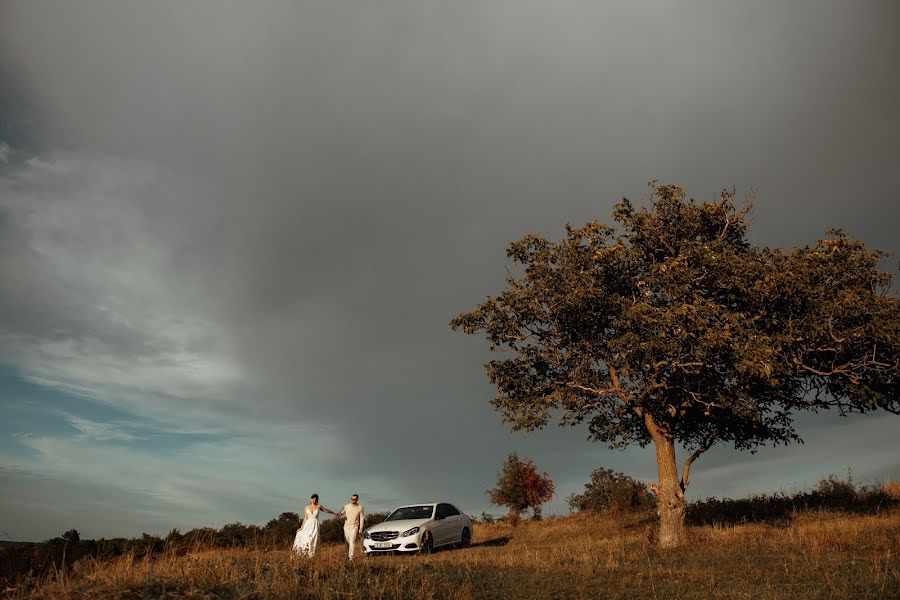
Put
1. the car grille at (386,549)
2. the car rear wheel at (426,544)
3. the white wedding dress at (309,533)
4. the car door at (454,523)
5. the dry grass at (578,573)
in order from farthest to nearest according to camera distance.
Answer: the car door at (454,523)
the car rear wheel at (426,544)
the car grille at (386,549)
the white wedding dress at (309,533)
the dry grass at (578,573)

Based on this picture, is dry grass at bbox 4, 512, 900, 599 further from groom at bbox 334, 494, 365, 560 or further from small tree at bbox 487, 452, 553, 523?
small tree at bbox 487, 452, 553, 523

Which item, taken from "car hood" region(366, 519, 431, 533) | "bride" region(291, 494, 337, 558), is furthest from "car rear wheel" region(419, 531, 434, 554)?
"bride" region(291, 494, 337, 558)

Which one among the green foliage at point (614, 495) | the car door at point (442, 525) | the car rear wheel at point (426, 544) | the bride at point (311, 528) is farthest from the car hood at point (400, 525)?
the green foliage at point (614, 495)

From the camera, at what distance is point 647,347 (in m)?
18.6

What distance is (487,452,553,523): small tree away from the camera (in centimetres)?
4216

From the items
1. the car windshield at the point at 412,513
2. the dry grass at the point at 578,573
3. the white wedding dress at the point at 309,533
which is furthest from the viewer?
the car windshield at the point at 412,513

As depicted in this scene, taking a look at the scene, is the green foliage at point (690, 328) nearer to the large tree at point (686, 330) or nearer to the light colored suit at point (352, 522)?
the large tree at point (686, 330)

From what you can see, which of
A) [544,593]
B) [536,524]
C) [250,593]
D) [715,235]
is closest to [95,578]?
[250,593]

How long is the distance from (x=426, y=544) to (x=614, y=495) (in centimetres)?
2104

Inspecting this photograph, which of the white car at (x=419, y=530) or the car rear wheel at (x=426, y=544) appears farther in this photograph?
the car rear wheel at (x=426, y=544)

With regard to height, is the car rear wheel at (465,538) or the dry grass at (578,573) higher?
the dry grass at (578,573)

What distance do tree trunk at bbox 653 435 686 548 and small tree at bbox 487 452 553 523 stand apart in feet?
70.9

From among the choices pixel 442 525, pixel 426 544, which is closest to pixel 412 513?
pixel 442 525

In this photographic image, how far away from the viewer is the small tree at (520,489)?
138 feet
